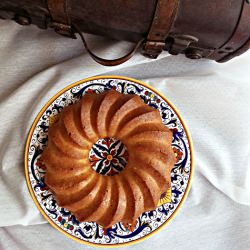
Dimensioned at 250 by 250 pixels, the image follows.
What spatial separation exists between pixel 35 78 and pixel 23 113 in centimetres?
14

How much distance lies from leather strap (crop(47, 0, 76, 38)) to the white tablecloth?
0.17 meters

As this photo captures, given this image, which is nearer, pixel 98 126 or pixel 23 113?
pixel 98 126

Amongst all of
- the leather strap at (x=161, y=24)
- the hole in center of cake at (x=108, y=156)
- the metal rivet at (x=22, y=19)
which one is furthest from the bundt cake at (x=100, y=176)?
the metal rivet at (x=22, y=19)

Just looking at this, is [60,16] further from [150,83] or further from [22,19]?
[150,83]

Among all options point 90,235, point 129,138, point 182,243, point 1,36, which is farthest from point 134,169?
point 1,36

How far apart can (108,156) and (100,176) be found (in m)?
0.09

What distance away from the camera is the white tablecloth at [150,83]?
1.42 metres

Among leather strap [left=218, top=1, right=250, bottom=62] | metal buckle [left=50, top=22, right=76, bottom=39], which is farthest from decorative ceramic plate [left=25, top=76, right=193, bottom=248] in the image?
leather strap [left=218, top=1, right=250, bottom=62]

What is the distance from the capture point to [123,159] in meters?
1.42

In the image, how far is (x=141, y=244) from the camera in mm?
1512

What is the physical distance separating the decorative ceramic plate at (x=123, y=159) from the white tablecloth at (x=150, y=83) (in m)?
0.05

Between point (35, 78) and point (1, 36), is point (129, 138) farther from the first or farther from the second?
point (1, 36)

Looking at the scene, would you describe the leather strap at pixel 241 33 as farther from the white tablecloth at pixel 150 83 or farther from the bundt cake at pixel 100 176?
the bundt cake at pixel 100 176

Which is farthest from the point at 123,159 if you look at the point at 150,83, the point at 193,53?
the point at 193,53
